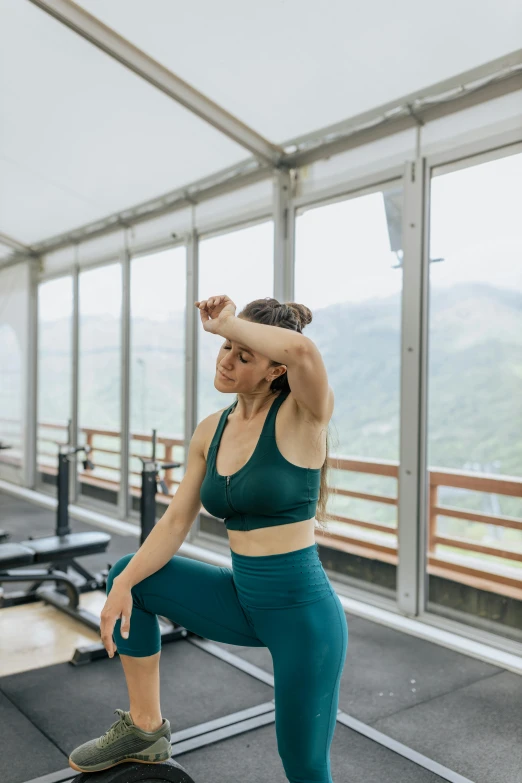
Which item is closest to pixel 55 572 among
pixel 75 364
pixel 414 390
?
pixel 414 390

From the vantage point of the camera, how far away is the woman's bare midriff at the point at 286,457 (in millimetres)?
1377

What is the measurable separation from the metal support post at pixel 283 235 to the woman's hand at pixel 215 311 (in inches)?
90.2

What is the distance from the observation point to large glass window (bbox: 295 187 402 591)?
3217 mm

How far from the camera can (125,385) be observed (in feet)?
16.6

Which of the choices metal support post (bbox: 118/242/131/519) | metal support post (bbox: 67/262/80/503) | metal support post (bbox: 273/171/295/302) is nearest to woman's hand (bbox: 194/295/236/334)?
metal support post (bbox: 273/171/295/302)

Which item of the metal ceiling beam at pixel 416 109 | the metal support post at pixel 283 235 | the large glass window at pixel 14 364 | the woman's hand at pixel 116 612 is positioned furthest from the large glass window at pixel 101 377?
the woman's hand at pixel 116 612

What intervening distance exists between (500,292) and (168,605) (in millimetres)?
1919

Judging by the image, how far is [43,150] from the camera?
4.00 m

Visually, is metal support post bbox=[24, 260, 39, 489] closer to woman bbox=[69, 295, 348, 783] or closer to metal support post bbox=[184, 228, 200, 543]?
metal support post bbox=[184, 228, 200, 543]

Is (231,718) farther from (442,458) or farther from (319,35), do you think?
(319,35)

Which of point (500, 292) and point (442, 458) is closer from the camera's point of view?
point (500, 292)

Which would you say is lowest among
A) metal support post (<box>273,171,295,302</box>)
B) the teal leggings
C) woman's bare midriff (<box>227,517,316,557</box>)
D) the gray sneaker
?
the gray sneaker

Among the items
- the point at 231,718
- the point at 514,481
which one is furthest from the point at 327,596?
the point at 514,481

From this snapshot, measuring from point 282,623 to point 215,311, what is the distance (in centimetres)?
62
